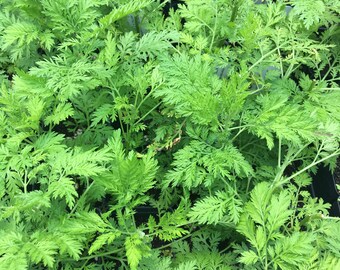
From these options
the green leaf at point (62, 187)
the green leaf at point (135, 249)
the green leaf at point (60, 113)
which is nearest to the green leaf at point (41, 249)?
the green leaf at point (62, 187)

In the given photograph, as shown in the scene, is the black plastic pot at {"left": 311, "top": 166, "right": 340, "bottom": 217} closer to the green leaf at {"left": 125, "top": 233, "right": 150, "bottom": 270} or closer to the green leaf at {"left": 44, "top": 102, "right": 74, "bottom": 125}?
the green leaf at {"left": 125, "top": 233, "right": 150, "bottom": 270}

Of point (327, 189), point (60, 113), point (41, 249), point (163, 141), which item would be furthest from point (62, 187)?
point (327, 189)

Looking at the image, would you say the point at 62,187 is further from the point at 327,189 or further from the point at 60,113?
the point at 327,189

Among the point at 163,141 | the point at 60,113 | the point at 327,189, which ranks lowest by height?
the point at 327,189

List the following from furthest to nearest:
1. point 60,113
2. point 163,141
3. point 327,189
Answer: point 327,189, point 163,141, point 60,113

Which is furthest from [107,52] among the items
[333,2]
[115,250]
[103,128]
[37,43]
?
[333,2]

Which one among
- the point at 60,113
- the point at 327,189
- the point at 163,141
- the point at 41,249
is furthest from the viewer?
the point at 327,189

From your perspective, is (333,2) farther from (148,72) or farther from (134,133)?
(134,133)

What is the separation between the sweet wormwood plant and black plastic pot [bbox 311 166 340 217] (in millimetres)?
226

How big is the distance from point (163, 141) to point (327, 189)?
893 mm

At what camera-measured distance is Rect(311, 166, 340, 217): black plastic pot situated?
1.86m

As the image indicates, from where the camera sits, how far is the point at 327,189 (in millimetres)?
1926

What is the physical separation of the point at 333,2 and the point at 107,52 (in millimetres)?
1000

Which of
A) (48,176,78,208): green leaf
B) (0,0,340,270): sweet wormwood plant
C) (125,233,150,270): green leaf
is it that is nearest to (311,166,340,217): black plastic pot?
(0,0,340,270): sweet wormwood plant
